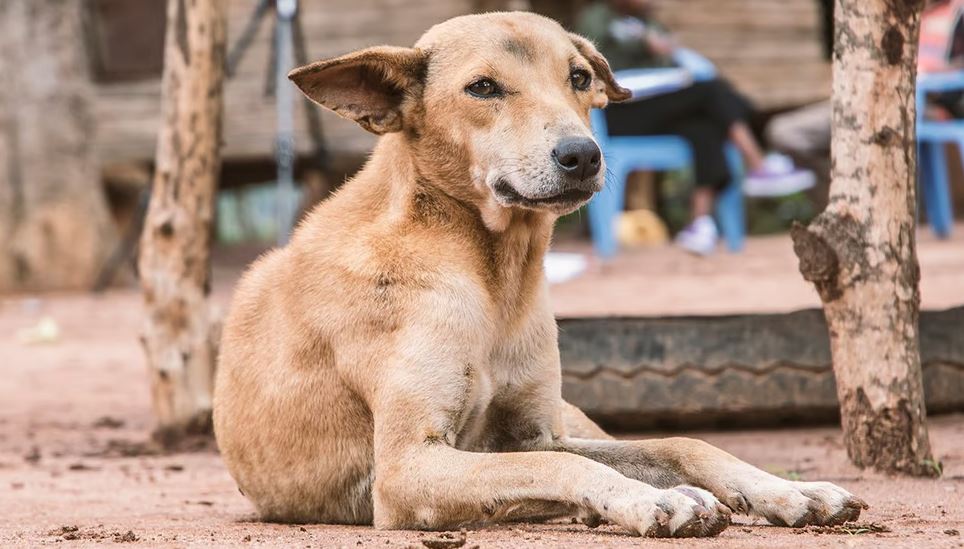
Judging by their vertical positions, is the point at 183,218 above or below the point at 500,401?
above

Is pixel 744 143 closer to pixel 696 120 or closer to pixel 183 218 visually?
pixel 696 120

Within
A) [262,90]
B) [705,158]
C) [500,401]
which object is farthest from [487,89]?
[262,90]

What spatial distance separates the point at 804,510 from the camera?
382 cm

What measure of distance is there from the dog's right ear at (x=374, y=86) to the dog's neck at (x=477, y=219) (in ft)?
0.46

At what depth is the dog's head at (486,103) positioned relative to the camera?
4090 millimetres

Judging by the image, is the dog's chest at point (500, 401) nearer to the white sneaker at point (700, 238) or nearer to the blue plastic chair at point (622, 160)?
the blue plastic chair at point (622, 160)

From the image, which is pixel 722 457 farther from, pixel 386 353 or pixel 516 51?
pixel 516 51

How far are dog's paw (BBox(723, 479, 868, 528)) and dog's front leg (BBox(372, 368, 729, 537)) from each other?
0.30 meters

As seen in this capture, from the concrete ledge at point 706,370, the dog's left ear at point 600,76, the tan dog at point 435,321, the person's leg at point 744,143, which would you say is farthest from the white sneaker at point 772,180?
the tan dog at point 435,321

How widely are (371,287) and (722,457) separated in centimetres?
114

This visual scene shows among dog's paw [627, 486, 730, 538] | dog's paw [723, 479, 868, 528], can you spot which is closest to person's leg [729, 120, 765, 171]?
dog's paw [723, 479, 868, 528]

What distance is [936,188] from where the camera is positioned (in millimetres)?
14172

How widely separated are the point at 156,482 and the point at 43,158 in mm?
8447

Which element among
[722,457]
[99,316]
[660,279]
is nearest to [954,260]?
[660,279]
